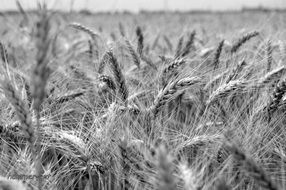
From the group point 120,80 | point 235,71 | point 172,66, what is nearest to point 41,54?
point 120,80

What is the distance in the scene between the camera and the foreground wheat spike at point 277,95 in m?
0.99

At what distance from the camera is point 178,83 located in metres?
1.08

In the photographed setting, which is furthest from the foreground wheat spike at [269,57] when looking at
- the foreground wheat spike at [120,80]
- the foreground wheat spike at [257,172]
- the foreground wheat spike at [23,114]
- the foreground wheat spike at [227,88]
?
the foreground wheat spike at [23,114]

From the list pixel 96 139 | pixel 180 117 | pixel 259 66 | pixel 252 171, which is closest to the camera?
pixel 252 171

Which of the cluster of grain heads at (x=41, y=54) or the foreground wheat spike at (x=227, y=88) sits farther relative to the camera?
the foreground wheat spike at (x=227, y=88)

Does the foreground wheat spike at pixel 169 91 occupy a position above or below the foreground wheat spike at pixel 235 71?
below

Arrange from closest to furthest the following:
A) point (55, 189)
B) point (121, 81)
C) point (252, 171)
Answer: point (252, 171) < point (55, 189) < point (121, 81)

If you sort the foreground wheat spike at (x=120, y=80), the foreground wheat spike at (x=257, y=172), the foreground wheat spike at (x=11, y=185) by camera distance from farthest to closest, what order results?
the foreground wheat spike at (x=120, y=80) < the foreground wheat spike at (x=11, y=185) < the foreground wheat spike at (x=257, y=172)

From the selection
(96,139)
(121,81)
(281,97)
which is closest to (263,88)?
(281,97)

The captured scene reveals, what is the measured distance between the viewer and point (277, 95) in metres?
1.02

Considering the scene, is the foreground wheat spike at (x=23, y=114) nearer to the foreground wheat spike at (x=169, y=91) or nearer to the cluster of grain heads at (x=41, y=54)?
the cluster of grain heads at (x=41, y=54)

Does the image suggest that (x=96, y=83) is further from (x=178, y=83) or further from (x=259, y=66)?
(x=259, y=66)

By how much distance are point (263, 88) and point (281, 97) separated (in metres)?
0.28

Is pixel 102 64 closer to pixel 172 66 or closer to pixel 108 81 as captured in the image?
pixel 108 81
